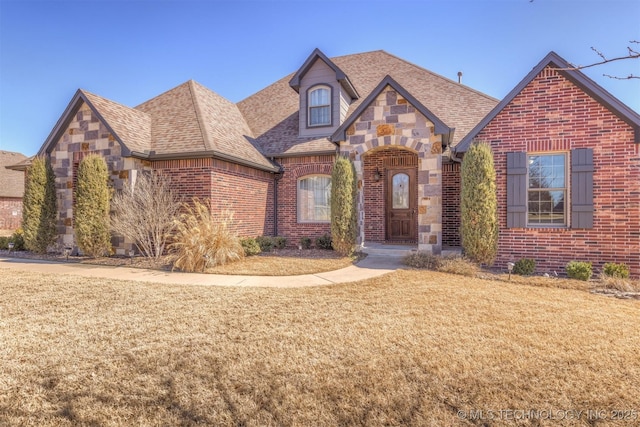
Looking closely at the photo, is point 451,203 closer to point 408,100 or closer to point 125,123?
point 408,100

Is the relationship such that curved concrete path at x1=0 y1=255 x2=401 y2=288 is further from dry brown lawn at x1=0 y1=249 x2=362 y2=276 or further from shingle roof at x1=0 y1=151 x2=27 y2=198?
shingle roof at x1=0 y1=151 x2=27 y2=198

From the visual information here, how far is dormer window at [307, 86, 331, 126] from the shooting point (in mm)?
12391

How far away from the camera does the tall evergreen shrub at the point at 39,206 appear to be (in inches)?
394

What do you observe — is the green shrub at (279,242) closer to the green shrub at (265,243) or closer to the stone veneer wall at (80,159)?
the green shrub at (265,243)

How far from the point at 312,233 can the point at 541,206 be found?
22.9 feet

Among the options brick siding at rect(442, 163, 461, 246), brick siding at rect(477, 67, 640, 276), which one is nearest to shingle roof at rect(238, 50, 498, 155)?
brick siding at rect(442, 163, 461, 246)

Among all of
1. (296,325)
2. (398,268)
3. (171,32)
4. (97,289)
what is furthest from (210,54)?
(296,325)

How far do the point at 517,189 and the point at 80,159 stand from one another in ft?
41.8


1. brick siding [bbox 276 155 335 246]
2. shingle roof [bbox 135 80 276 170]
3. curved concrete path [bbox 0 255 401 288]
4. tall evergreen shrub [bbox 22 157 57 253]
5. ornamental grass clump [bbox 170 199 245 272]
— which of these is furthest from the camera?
brick siding [bbox 276 155 335 246]

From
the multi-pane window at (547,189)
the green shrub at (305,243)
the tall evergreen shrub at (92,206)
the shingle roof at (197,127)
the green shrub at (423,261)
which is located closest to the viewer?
the multi-pane window at (547,189)

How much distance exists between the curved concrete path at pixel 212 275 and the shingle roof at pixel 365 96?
4.97m

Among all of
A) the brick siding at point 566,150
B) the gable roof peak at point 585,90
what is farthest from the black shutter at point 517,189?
the gable roof peak at point 585,90

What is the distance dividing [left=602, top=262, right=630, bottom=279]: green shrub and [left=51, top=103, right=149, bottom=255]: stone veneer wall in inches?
484

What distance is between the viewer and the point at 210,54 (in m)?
11.4
